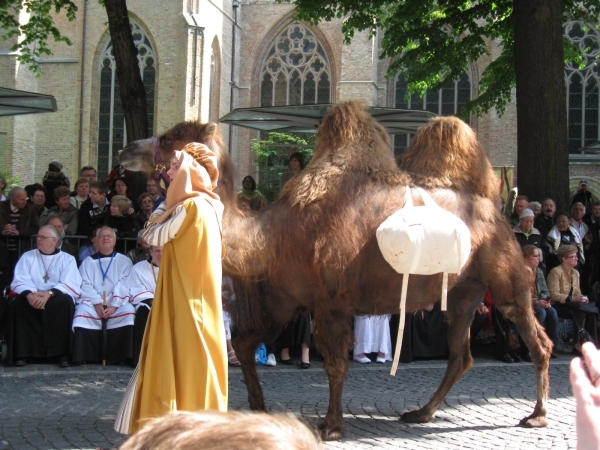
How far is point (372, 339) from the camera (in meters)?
11.1

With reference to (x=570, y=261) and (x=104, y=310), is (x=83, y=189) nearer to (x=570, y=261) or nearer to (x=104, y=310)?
(x=104, y=310)

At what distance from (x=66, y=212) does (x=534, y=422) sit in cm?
752

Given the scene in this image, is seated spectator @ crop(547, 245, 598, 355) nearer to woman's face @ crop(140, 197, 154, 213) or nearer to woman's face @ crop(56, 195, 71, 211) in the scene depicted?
woman's face @ crop(140, 197, 154, 213)

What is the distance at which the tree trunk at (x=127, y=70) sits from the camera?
1483 centimetres

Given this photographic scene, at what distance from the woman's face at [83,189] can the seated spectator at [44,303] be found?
2625 millimetres

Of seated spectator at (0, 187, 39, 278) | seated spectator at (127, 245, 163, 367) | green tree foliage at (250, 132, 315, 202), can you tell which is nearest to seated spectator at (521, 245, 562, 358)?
seated spectator at (127, 245, 163, 367)

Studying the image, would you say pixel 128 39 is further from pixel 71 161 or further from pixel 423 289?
pixel 71 161

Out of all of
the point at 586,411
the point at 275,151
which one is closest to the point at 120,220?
the point at 586,411

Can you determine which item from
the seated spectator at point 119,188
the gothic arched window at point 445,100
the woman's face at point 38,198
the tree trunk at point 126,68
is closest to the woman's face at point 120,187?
the seated spectator at point 119,188

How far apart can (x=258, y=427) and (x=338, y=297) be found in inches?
209

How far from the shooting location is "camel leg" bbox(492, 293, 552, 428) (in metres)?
7.32

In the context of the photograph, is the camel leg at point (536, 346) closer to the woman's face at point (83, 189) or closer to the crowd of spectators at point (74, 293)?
the crowd of spectators at point (74, 293)

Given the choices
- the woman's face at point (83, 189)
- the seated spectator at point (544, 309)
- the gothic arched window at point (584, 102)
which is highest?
the gothic arched window at point (584, 102)

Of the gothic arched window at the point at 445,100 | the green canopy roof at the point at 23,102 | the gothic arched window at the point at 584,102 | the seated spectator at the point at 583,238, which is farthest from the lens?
the gothic arched window at the point at 445,100
